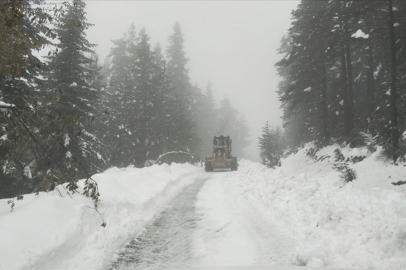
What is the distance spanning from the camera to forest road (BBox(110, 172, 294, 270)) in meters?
4.67

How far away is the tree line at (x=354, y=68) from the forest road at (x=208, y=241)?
779 centimetres

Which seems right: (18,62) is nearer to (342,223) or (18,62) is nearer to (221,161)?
(342,223)

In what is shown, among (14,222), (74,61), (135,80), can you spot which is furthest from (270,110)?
(14,222)

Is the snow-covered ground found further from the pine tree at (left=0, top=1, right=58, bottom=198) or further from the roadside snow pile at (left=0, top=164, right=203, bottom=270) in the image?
the pine tree at (left=0, top=1, right=58, bottom=198)

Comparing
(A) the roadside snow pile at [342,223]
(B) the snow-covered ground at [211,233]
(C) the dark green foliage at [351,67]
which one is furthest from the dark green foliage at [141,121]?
(A) the roadside snow pile at [342,223]

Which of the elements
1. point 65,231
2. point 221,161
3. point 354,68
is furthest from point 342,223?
point 221,161

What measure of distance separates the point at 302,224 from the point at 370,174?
717 centimetres

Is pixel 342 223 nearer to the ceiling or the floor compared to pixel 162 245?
nearer to the ceiling

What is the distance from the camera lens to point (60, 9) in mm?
4211

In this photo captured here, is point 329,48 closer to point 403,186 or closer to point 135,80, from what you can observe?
point 403,186

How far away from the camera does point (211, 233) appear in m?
6.20

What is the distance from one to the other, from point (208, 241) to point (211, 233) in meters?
0.54

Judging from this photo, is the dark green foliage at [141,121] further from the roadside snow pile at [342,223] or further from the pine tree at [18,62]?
the pine tree at [18,62]

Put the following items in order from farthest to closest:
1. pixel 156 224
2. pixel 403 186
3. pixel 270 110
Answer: pixel 270 110
pixel 403 186
pixel 156 224
